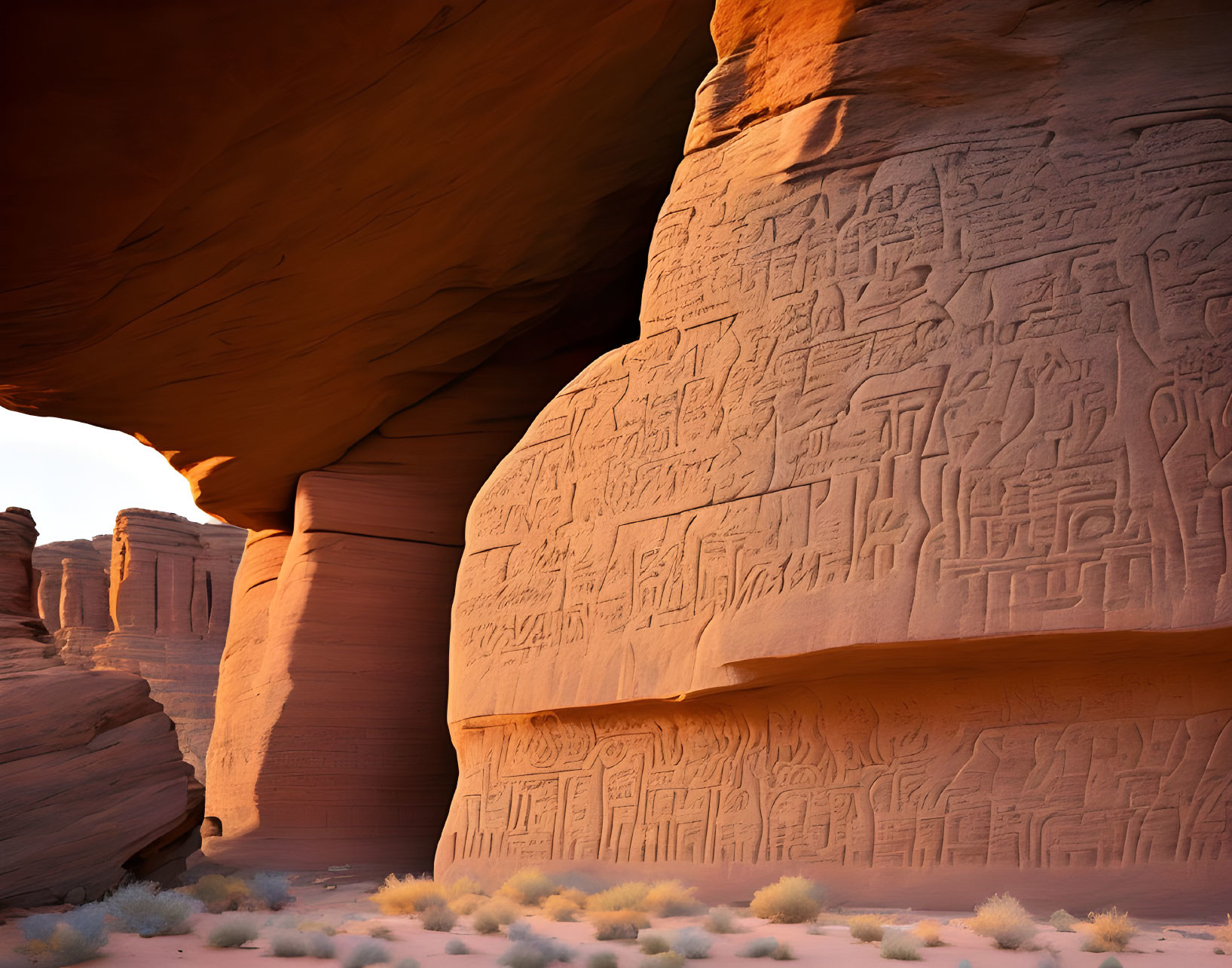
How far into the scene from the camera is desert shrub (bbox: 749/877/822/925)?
5.26 m

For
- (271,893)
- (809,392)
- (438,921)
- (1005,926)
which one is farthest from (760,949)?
(271,893)

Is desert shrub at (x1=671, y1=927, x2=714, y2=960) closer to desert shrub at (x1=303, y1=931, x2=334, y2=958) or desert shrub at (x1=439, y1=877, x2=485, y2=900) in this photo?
desert shrub at (x1=303, y1=931, x2=334, y2=958)

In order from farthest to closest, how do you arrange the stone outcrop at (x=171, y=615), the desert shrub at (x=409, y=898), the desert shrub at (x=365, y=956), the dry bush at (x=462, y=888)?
the stone outcrop at (x=171, y=615), the dry bush at (x=462, y=888), the desert shrub at (x=409, y=898), the desert shrub at (x=365, y=956)

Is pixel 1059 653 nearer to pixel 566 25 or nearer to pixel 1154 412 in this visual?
pixel 1154 412

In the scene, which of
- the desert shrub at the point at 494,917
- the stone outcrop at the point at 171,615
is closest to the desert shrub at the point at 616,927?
the desert shrub at the point at 494,917

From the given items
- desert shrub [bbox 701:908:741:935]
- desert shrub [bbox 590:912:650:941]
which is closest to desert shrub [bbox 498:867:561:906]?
desert shrub [bbox 590:912:650:941]

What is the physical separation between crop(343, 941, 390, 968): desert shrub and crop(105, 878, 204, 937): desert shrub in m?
1.14

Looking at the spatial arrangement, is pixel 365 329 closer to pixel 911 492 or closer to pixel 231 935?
pixel 911 492

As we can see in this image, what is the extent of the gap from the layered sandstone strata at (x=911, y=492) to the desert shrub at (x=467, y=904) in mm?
807

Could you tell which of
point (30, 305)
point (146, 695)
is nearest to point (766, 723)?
point (30, 305)

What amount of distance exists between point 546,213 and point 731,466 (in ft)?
14.3

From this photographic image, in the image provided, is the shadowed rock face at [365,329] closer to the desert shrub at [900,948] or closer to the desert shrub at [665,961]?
the desert shrub at [665,961]

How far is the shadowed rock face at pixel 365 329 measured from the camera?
702 centimetres

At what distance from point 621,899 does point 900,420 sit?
108 inches
